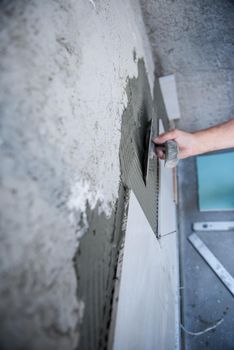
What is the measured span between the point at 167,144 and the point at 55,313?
2.49 ft

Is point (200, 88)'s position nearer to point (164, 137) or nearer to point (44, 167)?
point (164, 137)

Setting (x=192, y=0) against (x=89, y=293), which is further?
(x=192, y=0)

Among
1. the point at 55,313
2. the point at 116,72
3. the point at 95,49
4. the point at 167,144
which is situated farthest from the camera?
the point at 167,144

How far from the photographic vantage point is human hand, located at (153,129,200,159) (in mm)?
1069

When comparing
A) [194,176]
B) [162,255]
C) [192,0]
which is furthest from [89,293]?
[194,176]

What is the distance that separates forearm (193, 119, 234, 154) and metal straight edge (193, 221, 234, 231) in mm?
608

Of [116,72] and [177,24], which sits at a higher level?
[177,24]

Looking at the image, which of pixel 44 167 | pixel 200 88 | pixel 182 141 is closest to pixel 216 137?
pixel 182 141

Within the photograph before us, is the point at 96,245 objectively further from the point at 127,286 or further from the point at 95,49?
the point at 95,49

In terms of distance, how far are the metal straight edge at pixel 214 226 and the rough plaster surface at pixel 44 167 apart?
1.29 meters

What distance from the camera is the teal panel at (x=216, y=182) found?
1695 millimetres

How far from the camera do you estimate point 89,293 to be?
0.46 metres

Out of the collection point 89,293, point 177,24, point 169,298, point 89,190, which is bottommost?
point 169,298

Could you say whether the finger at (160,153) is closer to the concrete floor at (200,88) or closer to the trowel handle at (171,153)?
the trowel handle at (171,153)
